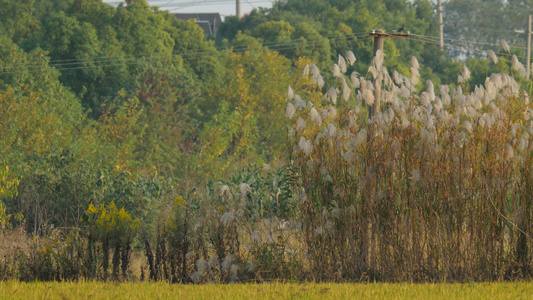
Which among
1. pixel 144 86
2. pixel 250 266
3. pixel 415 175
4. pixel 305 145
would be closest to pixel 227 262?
pixel 250 266

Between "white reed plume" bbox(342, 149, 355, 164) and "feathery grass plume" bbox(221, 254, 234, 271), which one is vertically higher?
"white reed plume" bbox(342, 149, 355, 164)

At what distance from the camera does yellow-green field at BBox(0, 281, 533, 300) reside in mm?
5164

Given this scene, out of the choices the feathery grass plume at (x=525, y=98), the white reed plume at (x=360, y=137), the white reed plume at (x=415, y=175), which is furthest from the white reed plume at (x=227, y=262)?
the feathery grass plume at (x=525, y=98)

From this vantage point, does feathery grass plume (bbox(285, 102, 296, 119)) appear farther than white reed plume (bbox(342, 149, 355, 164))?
Yes

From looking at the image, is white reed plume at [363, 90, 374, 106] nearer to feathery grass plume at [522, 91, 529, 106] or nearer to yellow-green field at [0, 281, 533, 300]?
feathery grass plume at [522, 91, 529, 106]

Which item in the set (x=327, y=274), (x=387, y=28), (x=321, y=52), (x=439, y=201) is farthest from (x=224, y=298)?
(x=387, y=28)

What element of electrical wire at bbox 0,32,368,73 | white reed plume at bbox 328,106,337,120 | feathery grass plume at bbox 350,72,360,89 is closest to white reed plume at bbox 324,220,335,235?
white reed plume at bbox 328,106,337,120

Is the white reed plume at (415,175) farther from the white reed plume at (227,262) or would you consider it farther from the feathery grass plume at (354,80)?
the white reed plume at (227,262)

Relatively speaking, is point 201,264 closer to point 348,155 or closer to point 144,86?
point 348,155

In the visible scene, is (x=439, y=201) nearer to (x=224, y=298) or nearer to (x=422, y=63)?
(x=224, y=298)

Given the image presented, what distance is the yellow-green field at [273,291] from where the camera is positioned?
16.9ft

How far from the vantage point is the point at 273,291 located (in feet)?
17.7

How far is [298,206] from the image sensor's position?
6762 millimetres

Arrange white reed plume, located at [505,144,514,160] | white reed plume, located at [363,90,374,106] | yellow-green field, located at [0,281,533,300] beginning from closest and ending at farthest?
yellow-green field, located at [0,281,533,300]
white reed plume, located at [505,144,514,160]
white reed plume, located at [363,90,374,106]
